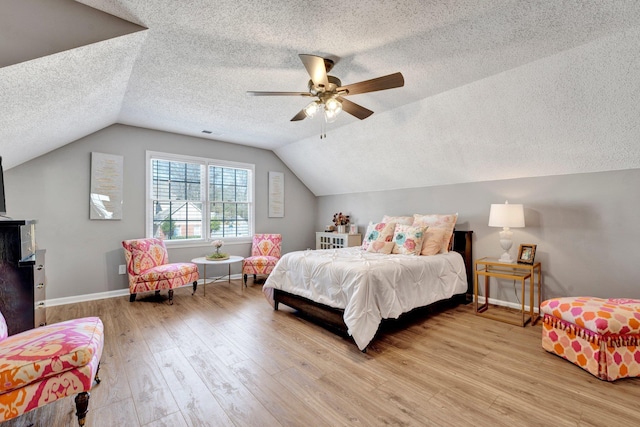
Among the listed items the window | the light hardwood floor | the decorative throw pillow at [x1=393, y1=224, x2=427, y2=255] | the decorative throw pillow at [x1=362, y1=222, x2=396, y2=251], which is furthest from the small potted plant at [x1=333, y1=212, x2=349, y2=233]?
the light hardwood floor

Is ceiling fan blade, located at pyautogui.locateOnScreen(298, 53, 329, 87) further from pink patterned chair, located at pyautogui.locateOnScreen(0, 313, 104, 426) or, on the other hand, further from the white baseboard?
the white baseboard

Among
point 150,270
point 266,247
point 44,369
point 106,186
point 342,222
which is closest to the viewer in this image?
point 44,369

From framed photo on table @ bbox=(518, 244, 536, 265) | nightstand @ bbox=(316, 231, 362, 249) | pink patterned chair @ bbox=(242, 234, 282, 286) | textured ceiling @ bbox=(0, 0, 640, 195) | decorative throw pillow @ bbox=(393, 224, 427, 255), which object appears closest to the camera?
textured ceiling @ bbox=(0, 0, 640, 195)

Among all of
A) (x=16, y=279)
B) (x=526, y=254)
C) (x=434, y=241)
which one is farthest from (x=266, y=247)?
(x=526, y=254)

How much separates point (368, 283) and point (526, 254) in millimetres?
2117

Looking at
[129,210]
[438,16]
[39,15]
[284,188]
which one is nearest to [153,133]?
[129,210]

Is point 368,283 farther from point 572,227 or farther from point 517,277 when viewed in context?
point 572,227

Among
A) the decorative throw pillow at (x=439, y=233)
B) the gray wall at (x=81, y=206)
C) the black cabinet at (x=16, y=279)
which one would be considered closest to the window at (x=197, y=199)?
the gray wall at (x=81, y=206)

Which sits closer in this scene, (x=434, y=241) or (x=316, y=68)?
(x=316, y=68)

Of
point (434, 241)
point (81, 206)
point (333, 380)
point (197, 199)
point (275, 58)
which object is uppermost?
point (275, 58)

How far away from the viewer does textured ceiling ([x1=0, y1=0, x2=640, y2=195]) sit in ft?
6.11

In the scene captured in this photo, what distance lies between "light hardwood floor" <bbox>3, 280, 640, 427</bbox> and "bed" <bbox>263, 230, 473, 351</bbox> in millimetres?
228

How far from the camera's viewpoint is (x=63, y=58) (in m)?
1.91

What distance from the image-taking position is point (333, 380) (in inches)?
80.5
